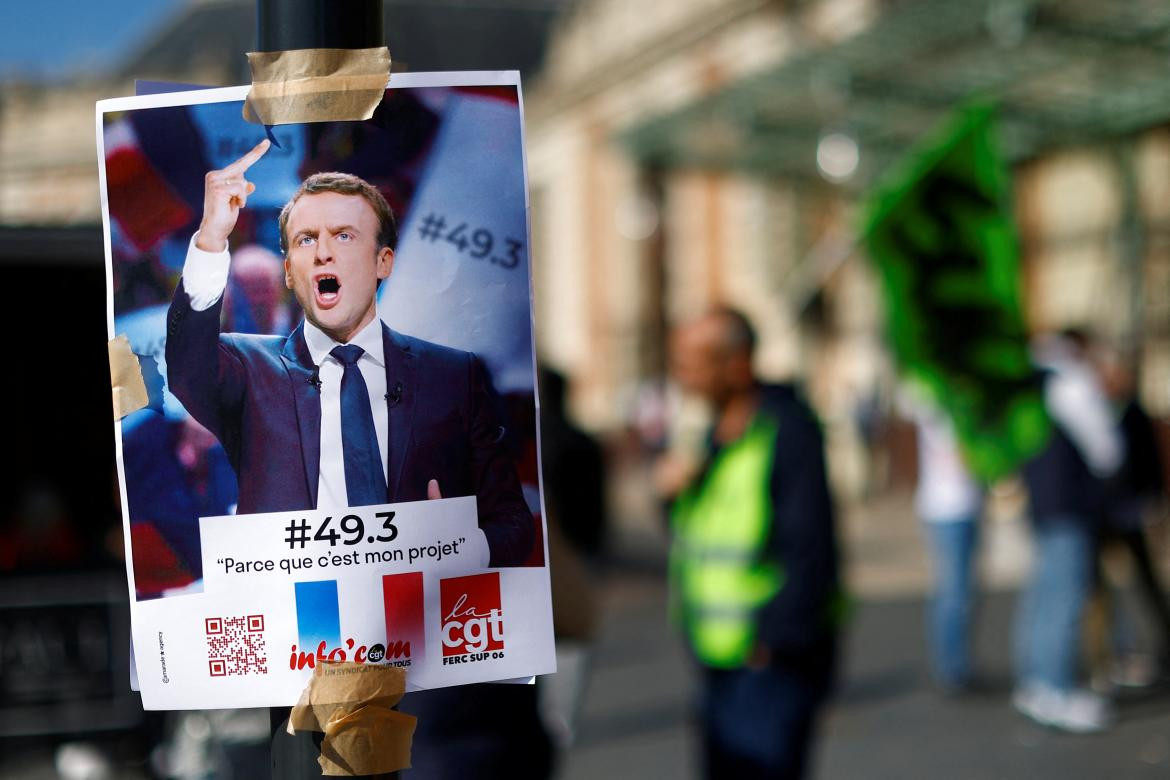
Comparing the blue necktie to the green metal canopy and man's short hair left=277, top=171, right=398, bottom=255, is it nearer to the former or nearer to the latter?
man's short hair left=277, top=171, right=398, bottom=255

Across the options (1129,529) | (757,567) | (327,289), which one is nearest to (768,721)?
(757,567)

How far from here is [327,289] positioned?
207 cm

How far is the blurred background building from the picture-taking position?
11.9 metres

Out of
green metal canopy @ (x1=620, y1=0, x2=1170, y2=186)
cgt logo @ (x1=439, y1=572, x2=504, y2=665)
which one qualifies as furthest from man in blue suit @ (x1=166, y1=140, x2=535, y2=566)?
green metal canopy @ (x1=620, y1=0, x2=1170, y2=186)

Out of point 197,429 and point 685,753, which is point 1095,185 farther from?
point 197,429

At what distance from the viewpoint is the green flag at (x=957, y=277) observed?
6426mm

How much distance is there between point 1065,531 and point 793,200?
1781 cm

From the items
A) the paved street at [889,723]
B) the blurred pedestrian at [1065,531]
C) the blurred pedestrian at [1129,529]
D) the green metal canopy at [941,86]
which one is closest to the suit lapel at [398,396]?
the paved street at [889,723]

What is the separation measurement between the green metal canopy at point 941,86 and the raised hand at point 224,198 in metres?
10.7

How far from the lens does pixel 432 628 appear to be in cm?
207

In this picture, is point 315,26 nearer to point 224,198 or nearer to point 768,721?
point 224,198

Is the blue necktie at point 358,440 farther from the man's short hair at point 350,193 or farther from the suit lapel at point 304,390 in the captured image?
the man's short hair at point 350,193

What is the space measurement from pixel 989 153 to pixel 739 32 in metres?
19.3

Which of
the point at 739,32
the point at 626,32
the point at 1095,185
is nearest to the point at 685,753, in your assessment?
the point at 1095,185
